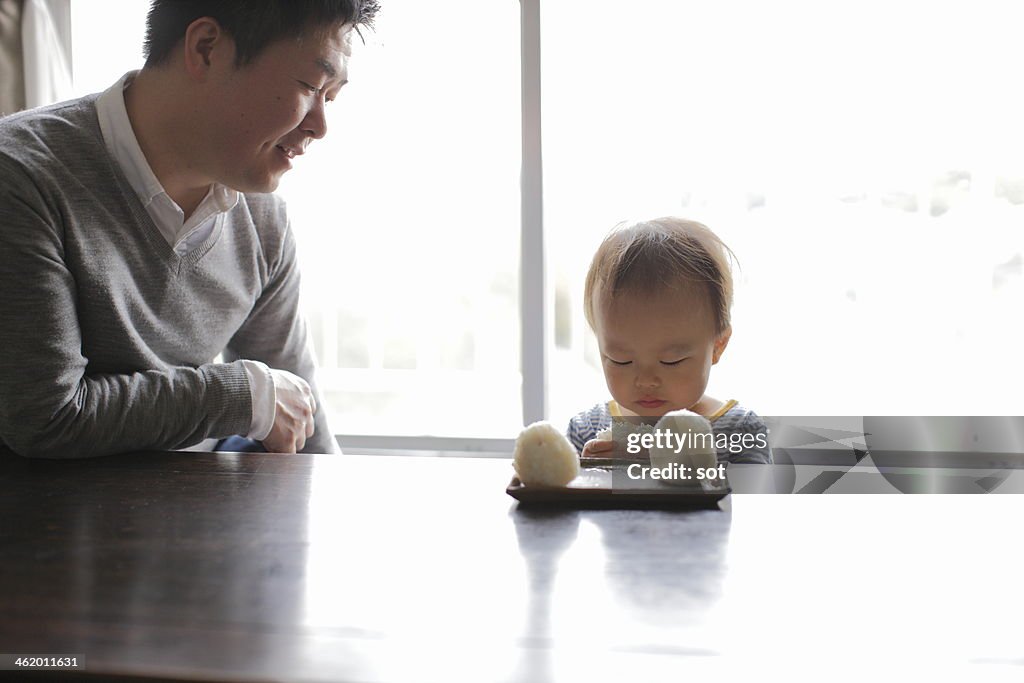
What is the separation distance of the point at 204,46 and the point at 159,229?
0.30 meters

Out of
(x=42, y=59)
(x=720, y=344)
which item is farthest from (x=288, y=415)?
(x=42, y=59)

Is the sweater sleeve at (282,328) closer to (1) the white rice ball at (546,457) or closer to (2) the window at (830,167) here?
(1) the white rice ball at (546,457)

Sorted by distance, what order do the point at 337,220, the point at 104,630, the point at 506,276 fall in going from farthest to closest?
the point at 506,276, the point at 337,220, the point at 104,630

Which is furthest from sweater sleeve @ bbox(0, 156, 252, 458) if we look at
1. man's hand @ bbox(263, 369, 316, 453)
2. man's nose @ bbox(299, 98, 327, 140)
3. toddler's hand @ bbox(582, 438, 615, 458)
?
toddler's hand @ bbox(582, 438, 615, 458)

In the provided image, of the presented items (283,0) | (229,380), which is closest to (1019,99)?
(283,0)

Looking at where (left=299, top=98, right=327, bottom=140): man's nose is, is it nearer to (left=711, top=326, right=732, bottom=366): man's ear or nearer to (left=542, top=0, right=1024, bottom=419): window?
(left=711, top=326, right=732, bottom=366): man's ear

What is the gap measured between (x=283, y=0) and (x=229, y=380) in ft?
1.95

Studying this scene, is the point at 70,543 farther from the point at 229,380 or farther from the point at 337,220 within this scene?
the point at 337,220

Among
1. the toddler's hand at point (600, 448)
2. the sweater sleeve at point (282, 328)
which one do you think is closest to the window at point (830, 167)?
the sweater sleeve at point (282, 328)

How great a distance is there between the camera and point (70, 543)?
789 millimetres

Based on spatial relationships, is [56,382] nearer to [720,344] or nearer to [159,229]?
[159,229]

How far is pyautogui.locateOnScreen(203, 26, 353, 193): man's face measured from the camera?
1.34 m

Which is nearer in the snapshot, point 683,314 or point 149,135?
point 683,314

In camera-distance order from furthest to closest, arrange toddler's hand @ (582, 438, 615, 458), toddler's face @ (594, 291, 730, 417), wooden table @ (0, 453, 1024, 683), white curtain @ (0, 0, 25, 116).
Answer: white curtain @ (0, 0, 25, 116) < toddler's face @ (594, 291, 730, 417) < toddler's hand @ (582, 438, 615, 458) < wooden table @ (0, 453, 1024, 683)
